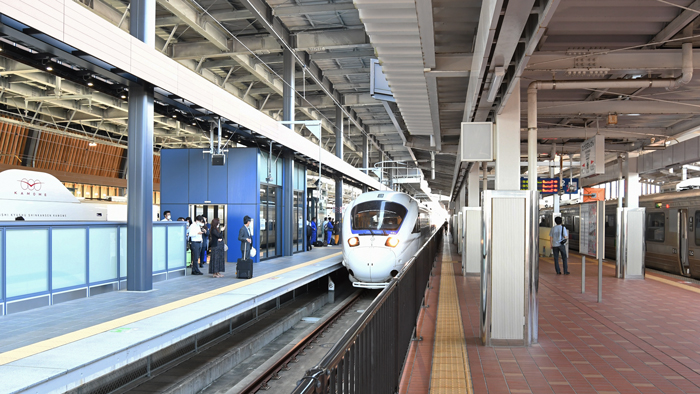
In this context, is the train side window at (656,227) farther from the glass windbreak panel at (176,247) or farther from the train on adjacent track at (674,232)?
the glass windbreak panel at (176,247)

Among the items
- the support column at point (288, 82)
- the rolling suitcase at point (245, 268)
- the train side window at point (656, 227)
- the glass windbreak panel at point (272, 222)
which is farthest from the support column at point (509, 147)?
the support column at point (288, 82)

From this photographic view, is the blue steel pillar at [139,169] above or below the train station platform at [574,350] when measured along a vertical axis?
above

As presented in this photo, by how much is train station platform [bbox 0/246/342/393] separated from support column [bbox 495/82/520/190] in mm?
4681

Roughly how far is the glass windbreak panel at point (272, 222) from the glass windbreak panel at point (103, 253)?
7.94m

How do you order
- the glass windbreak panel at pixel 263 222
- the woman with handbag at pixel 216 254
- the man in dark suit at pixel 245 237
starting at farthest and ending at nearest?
the glass windbreak panel at pixel 263 222
the woman with handbag at pixel 216 254
the man in dark suit at pixel 245 237

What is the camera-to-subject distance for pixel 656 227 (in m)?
15.9

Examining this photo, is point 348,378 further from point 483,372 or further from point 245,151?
point 245,151

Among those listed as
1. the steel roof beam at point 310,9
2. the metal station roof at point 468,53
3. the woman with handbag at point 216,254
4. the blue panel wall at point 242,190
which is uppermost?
the steel roof beam at point 310,9

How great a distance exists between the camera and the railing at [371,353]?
2.19 meters

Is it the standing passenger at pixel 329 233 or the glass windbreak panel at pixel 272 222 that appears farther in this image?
the standing passenger at pixel 329 233

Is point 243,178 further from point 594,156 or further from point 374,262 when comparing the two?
point 594,156

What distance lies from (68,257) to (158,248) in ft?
8.75

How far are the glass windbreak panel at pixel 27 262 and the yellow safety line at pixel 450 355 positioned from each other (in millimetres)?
6402

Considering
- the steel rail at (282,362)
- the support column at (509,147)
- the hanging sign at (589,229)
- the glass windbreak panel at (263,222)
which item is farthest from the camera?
the glass windbreak panel at (263,222)
